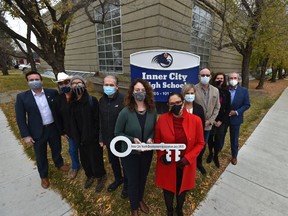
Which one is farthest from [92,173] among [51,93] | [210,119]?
[210,119]

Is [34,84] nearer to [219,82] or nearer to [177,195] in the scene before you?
[177,195]

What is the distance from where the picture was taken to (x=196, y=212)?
8.15 ft

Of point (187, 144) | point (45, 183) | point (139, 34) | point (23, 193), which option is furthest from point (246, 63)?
point (23, 193)

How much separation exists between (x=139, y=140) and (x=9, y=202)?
93.5 inches

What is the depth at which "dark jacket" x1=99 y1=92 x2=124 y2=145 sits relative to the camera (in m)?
2.38

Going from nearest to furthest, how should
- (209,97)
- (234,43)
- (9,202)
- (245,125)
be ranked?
(9,202) < (209,97) < (245,125) < (234,43)

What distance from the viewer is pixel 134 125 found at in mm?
2025

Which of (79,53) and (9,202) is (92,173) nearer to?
(9,202)

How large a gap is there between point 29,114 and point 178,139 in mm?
2261

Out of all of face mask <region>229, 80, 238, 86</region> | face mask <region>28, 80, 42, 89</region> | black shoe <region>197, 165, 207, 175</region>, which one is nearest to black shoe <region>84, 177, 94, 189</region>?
face mask <region>28, 80, 42, 89</region>

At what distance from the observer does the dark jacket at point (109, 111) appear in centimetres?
A: 238

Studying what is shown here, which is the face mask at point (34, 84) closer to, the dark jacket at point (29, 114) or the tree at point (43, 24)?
the dark jacket at point (29, 114)

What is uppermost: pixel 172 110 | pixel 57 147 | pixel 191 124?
pixel 172 110

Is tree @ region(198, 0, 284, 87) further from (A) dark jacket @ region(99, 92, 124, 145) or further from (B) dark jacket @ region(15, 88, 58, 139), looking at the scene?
(B) dark jacket @ region(15, 88, 58, 139)
